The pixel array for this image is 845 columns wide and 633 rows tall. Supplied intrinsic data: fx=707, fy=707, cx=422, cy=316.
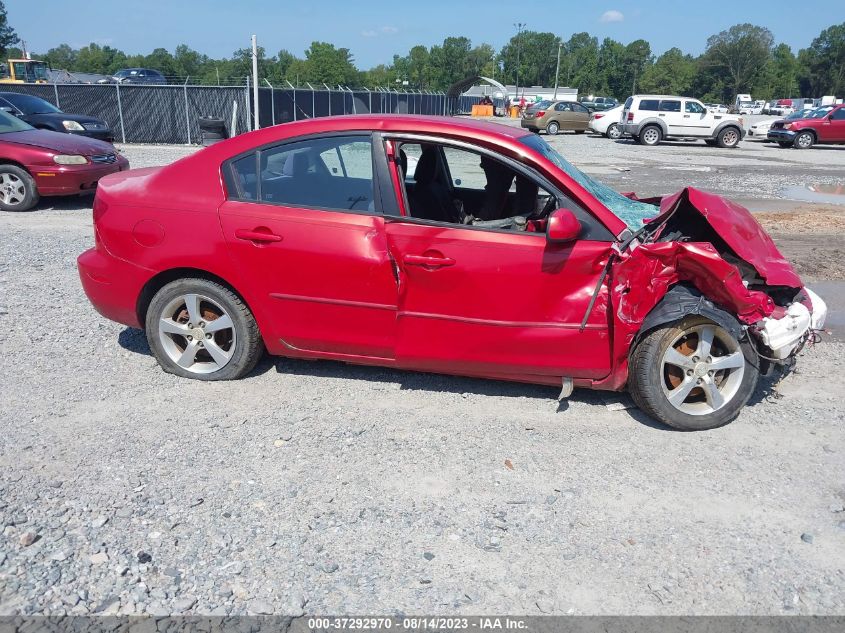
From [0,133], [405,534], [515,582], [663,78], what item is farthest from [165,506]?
[663,78]

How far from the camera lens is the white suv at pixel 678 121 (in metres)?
26.9

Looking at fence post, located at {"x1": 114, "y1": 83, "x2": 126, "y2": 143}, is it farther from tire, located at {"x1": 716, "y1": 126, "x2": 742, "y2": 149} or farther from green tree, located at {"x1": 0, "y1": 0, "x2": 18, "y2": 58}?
green tree, located at {"x1": 0, "y1": 0, "x2": 18, "y2": 58}

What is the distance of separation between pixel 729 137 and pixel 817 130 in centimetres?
391

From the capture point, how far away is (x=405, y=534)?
3.10 meters

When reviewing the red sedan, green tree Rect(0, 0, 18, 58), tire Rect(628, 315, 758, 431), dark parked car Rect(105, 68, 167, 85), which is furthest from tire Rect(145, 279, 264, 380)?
green tree Rect(0, 0, 18, 58)

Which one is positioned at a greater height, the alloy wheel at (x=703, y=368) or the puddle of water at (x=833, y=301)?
the alloy wheel at (x=703, y=368)

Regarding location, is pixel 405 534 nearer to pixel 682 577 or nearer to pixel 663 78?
pixel 682 577

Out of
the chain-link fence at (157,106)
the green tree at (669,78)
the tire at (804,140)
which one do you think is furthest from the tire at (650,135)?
the green tree at (669,78)

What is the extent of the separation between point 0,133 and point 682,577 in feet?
35.9

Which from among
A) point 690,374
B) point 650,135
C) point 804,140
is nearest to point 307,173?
point 690,374

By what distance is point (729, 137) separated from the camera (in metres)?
27.2

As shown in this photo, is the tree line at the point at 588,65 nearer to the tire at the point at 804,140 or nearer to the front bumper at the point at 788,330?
the tire at the point at 804,140

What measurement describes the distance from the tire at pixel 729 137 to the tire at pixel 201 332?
26785 mm

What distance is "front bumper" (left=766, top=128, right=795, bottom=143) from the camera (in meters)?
27.9
